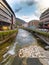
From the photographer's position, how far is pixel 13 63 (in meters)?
17.7

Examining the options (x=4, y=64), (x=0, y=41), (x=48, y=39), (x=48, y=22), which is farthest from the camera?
(x=48, y=22)

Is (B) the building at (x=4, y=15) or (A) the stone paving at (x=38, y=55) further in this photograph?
(B) the building at (x=4, y=15)

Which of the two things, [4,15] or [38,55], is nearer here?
[38,55]

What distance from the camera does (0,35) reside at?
31.8m

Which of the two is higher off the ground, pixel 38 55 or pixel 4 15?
pixel 4 15

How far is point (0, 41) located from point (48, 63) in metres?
17.5

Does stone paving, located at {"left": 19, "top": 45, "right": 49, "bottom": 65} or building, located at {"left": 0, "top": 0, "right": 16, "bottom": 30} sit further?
building, located at {"left": 0, "top": 0, "right": 16, "bottom": 30}

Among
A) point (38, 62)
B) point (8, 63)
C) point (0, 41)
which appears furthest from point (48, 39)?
point (8, 63)

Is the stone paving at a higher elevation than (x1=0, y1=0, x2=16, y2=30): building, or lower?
lower

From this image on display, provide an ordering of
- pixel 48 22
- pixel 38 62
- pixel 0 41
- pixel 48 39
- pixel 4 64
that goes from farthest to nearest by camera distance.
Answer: pixel 48 22 < pixel 48 39 < pixel 0 41 < pixel 38 62 < pixel 4 64

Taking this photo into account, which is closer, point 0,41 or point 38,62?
point 38,62

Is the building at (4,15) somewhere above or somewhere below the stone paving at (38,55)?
above

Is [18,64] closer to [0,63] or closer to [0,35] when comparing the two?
[0,63]

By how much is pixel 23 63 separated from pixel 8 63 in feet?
7.57
